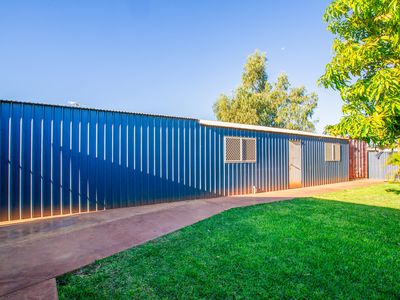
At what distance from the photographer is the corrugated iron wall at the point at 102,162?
461 centimetres

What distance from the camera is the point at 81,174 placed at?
205 inches

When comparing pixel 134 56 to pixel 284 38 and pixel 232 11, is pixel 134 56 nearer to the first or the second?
pixel 232 11

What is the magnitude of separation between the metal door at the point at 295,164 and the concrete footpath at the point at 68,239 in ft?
16.7

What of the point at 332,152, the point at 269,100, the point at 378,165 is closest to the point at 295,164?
the point at 332,152

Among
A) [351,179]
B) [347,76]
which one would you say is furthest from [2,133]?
[351,179]

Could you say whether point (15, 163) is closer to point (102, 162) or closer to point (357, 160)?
point (102, 162)

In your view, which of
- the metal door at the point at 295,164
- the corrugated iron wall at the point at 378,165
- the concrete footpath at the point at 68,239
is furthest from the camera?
the corrugated iron wall at the point at 378,165

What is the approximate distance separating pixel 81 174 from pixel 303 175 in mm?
8626

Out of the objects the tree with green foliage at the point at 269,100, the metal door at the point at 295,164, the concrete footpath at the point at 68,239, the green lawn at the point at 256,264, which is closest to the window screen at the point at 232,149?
the concrete footpath at the point at 68,239

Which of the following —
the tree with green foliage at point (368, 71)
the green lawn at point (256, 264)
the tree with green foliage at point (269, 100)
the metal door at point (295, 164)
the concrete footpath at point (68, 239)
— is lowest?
the concrete footpath at point (68, 239)

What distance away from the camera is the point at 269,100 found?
22.6m

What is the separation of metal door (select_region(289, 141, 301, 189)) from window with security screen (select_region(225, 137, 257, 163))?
2325 millimetres

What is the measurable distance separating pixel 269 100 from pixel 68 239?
22.2m

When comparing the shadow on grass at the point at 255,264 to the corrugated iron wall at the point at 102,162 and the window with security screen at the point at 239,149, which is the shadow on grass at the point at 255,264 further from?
the window with security screen at the point at 239,149
